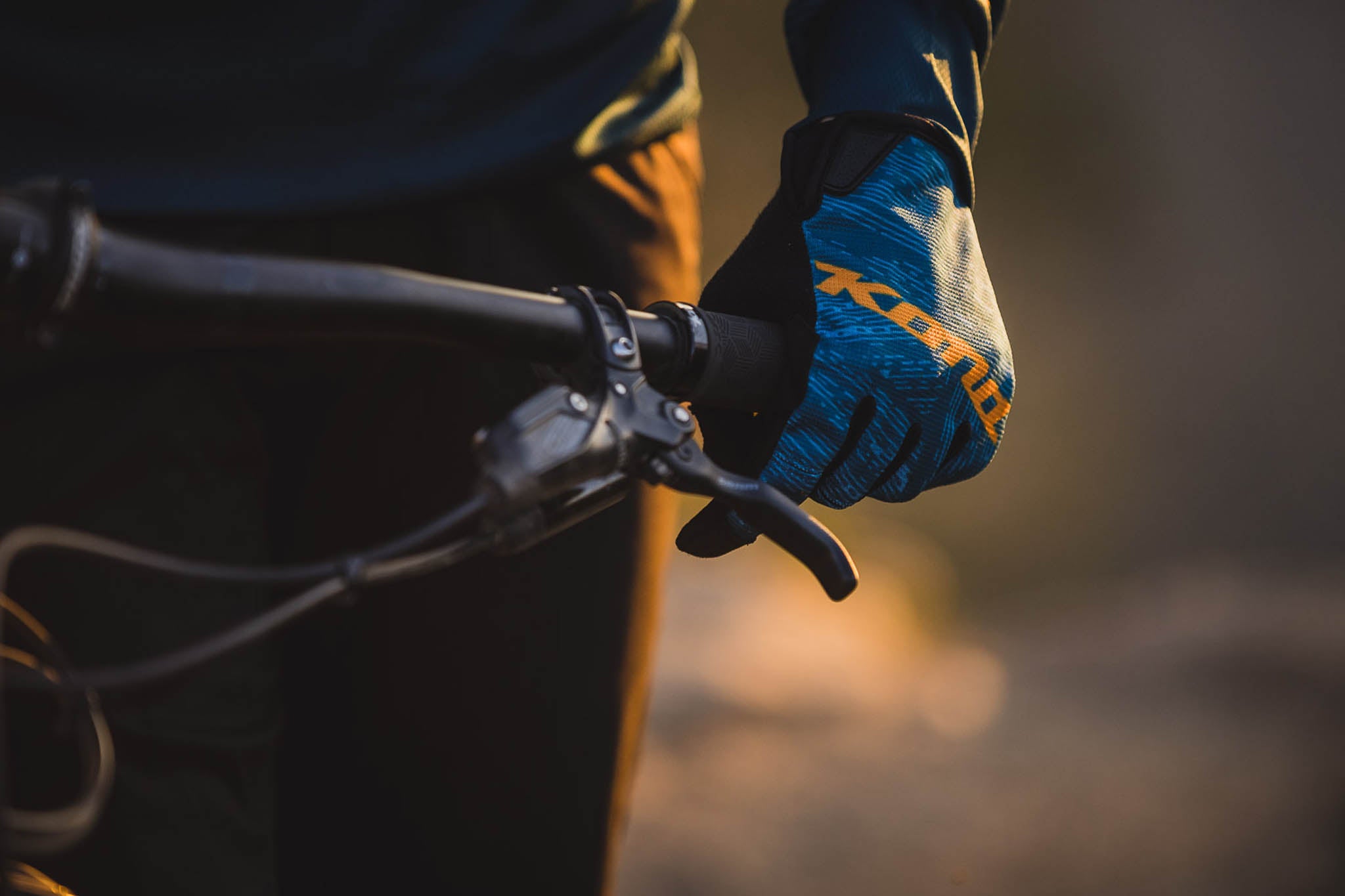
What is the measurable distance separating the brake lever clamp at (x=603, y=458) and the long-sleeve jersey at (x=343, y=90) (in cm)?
29

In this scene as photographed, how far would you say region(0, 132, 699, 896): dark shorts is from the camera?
82cm

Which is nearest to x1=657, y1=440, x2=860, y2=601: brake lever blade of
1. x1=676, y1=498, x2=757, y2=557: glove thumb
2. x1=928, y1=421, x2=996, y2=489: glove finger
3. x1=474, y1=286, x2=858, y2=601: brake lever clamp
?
x1=474, y1=286, x2=858, y2=601: brake lever clamp

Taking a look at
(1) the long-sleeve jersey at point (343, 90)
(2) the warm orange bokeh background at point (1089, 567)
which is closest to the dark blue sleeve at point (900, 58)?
(1) the long-sleeve jersey at point (343, 90)

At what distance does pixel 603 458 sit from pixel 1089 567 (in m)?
4.77

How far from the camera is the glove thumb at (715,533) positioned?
30.3 inches

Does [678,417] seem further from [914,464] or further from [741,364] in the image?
[914,464]

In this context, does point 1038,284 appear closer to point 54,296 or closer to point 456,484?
point 456,484

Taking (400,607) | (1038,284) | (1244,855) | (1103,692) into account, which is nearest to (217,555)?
(400,607)

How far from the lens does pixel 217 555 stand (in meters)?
0.84

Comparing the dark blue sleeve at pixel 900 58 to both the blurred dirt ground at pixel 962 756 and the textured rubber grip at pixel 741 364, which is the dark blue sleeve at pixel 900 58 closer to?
the textured rubber grip at pixel 741 364

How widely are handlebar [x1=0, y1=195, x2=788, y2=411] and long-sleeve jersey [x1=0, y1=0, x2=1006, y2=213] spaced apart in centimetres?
28

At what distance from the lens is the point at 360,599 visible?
0.95m

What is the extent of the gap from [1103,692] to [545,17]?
3233 mm

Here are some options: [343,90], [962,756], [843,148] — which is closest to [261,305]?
[343,90]
